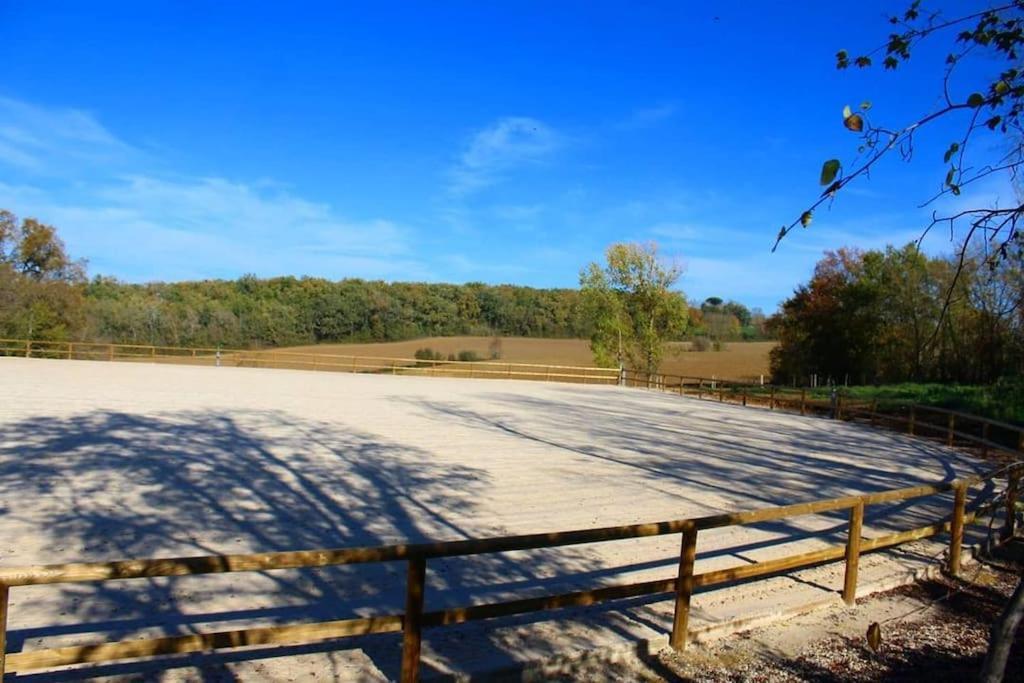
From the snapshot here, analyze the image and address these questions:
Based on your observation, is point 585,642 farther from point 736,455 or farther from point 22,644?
point 736,455

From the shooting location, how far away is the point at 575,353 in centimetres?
7119

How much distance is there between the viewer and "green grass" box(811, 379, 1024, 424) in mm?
22984

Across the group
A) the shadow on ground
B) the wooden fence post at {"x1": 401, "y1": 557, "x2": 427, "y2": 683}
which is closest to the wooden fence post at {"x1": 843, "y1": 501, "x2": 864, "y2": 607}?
the shadow on ground

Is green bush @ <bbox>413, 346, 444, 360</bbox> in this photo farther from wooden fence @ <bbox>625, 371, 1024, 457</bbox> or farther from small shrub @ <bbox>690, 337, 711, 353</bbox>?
wooden fence @ <bbox>625, 371, 1024, 457</bbox>

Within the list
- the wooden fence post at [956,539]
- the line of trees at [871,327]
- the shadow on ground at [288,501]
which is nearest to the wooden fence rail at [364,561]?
the shadow on ground at [288,501]

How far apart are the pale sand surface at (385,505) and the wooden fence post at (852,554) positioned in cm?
25

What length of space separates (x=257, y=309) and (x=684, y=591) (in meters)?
85.7

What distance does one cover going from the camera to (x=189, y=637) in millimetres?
3508

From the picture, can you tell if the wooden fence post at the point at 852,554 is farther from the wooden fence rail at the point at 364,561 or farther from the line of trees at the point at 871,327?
the line of trees at the point at 871,327

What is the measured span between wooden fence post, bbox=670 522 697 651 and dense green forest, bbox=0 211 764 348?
154 ft

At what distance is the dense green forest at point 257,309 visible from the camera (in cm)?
5031

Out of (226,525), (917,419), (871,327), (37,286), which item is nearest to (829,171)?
(226,525)

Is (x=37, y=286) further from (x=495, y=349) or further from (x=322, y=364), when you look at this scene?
(x=495, y=349)

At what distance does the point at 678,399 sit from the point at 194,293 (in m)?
76.6
